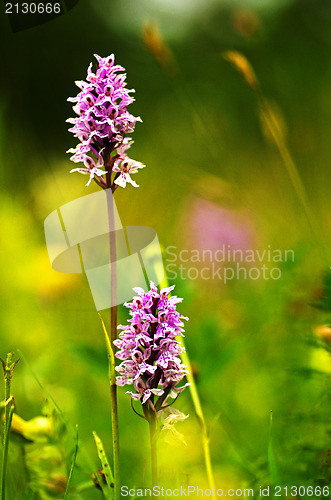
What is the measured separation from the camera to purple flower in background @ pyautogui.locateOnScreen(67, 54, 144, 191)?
0.64 metres

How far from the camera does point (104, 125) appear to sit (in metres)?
0.64

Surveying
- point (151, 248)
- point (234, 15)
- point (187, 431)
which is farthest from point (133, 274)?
point (234, 15)

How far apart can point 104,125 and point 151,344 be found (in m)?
0.25

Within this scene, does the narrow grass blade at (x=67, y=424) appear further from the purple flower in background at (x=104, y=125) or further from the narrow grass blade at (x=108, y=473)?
the purple flower in background at (x=104, y=125)

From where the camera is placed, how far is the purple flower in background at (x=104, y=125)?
0.64 m

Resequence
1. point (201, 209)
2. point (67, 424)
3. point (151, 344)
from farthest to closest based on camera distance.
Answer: point (201, 209)
point (67, 424)
point (151, 344)

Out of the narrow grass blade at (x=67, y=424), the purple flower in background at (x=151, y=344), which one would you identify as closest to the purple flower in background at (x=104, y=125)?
the purple flower in background at (x=151, y=344)

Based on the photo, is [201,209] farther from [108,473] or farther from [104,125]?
[108,473]

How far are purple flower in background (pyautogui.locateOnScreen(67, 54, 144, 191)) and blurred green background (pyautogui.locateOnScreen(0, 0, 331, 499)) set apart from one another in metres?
0.16

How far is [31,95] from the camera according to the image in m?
0.88

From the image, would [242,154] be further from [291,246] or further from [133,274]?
[133,274]

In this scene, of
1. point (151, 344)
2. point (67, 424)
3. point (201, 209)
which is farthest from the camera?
point (201, 209)

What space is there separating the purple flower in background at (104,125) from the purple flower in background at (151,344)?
149mm

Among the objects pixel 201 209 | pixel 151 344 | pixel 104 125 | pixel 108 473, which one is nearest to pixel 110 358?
pixel 151 344
